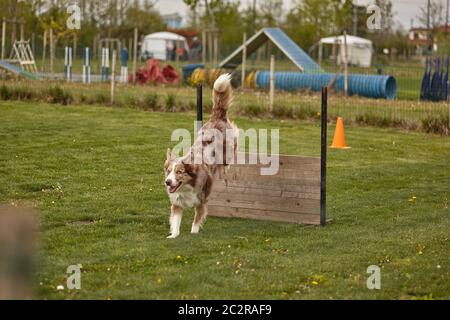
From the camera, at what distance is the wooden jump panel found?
390 inches

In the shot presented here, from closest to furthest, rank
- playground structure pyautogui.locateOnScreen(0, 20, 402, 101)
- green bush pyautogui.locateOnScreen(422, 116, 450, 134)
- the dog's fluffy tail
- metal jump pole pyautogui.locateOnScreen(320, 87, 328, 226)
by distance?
metal jump pole pyautogui.locateOnScreen(320, 87, 328, 226) → the dog's fluffy tail → green bush pyautogui.locateOnScreen(422, 116, 450, 134) → playground structure pyautogui.locateOnScreen(0, 20, 402, 101)

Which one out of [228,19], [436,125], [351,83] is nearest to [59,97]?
[436,125]

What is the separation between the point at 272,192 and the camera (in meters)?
10.1

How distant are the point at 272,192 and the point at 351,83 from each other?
63.1 ft

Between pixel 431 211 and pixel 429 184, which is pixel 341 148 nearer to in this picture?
pixel 429 184

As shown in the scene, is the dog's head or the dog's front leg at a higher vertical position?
the dog's head

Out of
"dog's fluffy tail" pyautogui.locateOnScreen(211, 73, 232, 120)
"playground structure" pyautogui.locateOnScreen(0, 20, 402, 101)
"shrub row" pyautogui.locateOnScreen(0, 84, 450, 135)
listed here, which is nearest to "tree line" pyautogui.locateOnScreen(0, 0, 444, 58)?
"playground structure" pyautogui.locateOnScreen(0, 20, 402, 101)

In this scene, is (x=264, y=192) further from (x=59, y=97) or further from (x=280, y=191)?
(x=59, y=97)

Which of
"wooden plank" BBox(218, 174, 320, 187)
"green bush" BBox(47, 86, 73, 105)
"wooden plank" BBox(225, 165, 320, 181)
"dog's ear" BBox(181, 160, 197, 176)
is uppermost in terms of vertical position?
"green bush" BBox(47, 86, 73, 105)

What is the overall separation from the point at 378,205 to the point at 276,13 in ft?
161

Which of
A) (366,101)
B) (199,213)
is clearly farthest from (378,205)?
(366,101)

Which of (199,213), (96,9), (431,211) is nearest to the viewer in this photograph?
(199,213)

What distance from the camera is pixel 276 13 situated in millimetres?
58875

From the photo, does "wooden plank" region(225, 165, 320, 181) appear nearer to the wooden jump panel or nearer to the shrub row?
the wooden jump panel
